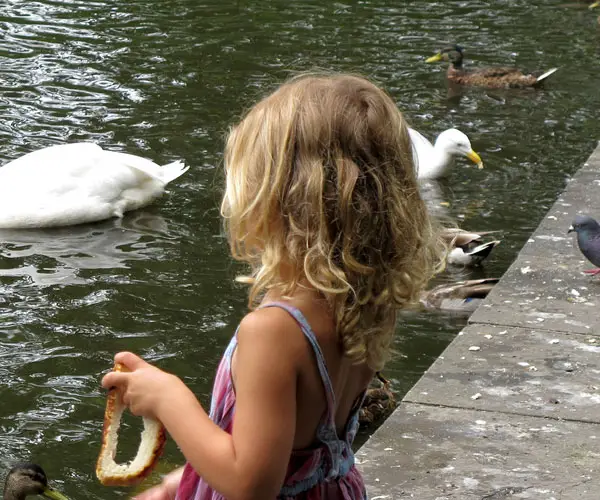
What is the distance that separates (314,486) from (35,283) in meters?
4.92

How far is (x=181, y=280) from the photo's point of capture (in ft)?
23.7

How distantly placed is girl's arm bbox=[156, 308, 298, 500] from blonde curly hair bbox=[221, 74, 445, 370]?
144mm

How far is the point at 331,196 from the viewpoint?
Answer: 233 centimetres

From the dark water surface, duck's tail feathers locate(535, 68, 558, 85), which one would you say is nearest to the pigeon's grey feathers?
the dark water surface

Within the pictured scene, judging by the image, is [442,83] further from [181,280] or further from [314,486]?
[314,486]

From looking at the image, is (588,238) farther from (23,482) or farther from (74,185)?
(74,185)

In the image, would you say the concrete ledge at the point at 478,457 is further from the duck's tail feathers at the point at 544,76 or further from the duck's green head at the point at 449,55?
the duck's green head at the point at 449,55

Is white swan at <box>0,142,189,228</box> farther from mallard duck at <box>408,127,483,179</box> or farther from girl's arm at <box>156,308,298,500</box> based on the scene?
girl's arm at <box>156,308,298,500</box>

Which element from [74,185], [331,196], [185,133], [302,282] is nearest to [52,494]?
[302,282]

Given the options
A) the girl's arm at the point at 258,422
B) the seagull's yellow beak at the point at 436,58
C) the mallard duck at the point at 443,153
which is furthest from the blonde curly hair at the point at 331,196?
the seagull's yellow beak at the point at 436,58

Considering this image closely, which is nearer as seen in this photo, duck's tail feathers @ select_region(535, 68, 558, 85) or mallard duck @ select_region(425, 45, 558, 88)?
mallard duck @ select_region(425, 45, 558, 88)

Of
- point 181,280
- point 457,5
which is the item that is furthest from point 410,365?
point 457,5

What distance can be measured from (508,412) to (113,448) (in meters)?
2.41

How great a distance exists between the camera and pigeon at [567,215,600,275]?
254 inches
